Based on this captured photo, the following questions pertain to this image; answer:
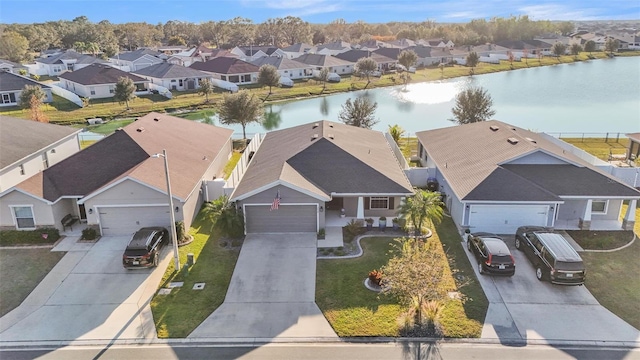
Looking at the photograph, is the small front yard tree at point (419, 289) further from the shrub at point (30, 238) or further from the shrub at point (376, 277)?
the shrub at point (30, 238)

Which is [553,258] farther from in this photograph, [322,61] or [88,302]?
[322,61]

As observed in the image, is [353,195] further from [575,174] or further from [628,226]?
[628,226]

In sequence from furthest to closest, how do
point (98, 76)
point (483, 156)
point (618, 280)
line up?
point (98, 76) → point (483, 156) → point (618, 280)

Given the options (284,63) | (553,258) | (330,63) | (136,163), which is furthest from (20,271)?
(330,63)

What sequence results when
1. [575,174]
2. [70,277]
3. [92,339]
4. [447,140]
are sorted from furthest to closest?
[447,140] < [575,174] < [70,277] < [92,339]

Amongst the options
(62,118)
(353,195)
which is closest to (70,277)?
(353,195)

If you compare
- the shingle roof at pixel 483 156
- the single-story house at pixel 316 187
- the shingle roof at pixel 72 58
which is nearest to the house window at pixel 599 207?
the shingle roof at pixel 483 156

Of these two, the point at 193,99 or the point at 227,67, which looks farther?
the point at 227,67
